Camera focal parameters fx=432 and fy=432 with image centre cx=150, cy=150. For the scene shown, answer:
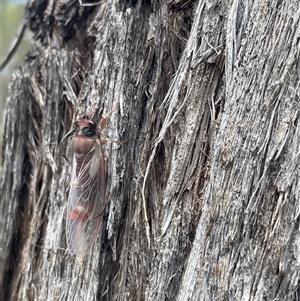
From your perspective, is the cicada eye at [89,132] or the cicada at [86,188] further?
the cicada eye at [89,132]

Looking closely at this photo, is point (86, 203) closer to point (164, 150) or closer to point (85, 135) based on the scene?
point (85, 135)

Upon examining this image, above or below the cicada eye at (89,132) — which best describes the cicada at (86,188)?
below

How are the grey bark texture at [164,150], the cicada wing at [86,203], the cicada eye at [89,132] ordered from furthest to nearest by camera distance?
the cicada eye at [89,132], the cicada wing at [86,203], the grey bark texture at [164,150]

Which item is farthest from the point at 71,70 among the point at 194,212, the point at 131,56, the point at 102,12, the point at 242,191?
the point at 242,191

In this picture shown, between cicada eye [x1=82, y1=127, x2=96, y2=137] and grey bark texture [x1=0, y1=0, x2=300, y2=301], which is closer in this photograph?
grey bark texture [x1=0, y1=0, x2=300, y2=301]

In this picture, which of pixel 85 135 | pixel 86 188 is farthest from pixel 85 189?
pixel 85 135

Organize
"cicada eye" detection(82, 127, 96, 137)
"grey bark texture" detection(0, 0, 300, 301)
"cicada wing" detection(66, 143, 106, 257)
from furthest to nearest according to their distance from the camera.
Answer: "cicada eye" detection(82, 127, 96, 137) < "cicada wing" detection(66, 143, 106, 257) < "grey bark texture" detection(0, 0, 300, 301)
